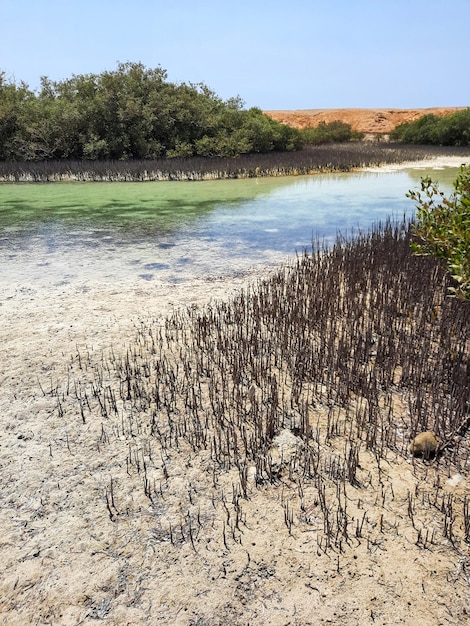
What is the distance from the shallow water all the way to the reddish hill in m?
40.5

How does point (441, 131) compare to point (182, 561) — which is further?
point (441, 131)

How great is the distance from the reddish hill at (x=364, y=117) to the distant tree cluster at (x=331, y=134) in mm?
15296

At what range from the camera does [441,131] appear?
32.0m

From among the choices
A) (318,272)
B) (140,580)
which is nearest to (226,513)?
(140,580)

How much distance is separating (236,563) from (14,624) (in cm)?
92

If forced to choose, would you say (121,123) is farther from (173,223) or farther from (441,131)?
(441,131)

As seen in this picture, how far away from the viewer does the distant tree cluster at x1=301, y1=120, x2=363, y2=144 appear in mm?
36000

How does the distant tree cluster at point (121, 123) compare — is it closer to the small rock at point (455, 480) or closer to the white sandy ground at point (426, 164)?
the white sandy ground at point (426, 164)

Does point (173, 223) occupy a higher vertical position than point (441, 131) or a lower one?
lower

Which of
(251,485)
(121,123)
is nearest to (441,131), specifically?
(121,123)

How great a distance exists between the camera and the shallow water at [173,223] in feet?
24.3

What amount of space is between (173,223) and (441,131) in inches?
1070

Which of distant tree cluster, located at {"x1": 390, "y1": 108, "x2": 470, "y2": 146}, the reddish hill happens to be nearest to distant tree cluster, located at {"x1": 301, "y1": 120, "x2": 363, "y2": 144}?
distant tree cluster, located at {"x1": 390, "y1": 108, "x2": 470, "y2": 146}

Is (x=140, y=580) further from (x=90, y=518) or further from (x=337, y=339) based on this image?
(x=337, y=339)
